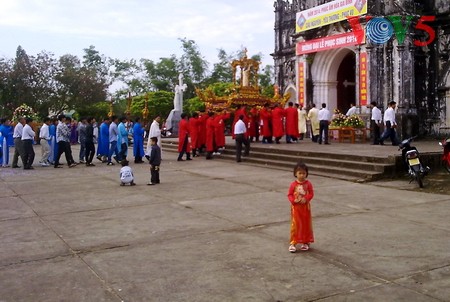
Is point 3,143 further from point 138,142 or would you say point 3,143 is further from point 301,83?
point 301,83

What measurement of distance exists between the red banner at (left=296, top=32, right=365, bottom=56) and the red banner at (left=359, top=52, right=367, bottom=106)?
620 mm

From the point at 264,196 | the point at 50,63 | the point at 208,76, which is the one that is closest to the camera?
the point at 264,196

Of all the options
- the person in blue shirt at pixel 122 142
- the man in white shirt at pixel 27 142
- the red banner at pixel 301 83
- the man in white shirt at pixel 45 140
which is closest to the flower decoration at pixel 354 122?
the red banner at pixel 301 83

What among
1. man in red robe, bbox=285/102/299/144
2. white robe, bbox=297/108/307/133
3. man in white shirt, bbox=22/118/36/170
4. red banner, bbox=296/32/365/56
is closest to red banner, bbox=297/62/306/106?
red banner, bbox=296/32/365/56

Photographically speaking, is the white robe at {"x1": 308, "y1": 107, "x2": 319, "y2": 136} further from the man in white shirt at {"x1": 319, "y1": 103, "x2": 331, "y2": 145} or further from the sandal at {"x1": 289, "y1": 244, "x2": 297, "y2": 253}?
the sandal at {"x1": 289, "y1": 244, "x2": 297, "y2": 253}

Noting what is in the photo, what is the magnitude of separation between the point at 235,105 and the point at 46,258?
43.7ft

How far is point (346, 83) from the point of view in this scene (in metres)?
21.6

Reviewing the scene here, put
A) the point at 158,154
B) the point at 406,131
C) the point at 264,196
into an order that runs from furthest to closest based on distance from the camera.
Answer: the point at 406,131
the point at 158,154
the point at 264,196

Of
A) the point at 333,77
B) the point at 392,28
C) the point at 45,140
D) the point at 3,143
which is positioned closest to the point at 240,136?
the point at 45,140

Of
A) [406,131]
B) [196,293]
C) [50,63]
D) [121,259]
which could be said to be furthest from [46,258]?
[50,63]

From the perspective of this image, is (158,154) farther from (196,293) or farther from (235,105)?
(235,105)

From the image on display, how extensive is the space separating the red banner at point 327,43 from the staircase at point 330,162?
6.61 metres

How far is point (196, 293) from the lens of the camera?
378 cm

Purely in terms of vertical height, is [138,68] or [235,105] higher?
[138,68]
